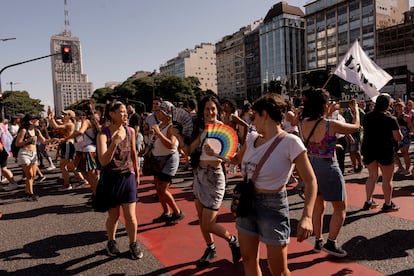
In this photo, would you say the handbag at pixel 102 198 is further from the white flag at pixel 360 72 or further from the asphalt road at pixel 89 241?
the white flag at pixel 360 72

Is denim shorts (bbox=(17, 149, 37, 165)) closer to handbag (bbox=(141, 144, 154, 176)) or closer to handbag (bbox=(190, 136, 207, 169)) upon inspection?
handbag (bbox=(141, 144, 154, 176))

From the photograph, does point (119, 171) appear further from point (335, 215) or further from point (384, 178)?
point (384, 178)

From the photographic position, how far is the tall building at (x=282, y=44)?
98.9 metres

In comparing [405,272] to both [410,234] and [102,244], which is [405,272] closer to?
[410,234]

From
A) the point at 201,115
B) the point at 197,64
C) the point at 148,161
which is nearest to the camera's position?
the point at 201,115

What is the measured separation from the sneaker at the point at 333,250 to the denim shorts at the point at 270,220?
1728 mm

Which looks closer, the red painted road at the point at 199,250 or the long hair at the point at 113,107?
the red painted road at the point at 199,250

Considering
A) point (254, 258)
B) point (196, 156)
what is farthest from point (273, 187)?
point (196, 156)

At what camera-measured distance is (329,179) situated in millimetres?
3912

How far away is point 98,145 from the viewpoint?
3.81m

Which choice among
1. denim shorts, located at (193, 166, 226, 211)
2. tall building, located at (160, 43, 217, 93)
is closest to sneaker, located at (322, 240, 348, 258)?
denim shorts, located at (193, 166, 226, 211)

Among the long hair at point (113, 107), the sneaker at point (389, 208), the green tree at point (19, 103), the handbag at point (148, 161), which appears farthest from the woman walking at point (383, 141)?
the green tree at point (19, 103)

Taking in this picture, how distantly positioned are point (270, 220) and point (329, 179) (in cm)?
167

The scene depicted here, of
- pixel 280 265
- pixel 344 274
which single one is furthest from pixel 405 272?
pixel 280 265
